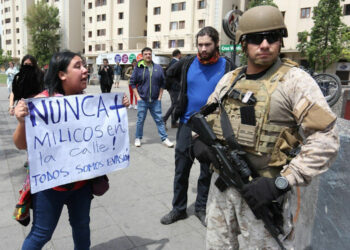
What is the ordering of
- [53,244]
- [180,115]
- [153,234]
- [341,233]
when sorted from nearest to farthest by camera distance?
[341,233] < [53,244] < [153,234] < [180,115]

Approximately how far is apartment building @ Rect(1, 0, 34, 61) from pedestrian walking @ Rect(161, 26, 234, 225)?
71.1m

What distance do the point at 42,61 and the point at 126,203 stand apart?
58.1 m

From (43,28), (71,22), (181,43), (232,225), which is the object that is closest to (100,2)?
(71,22)

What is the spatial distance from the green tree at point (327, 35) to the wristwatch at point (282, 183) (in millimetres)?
29543

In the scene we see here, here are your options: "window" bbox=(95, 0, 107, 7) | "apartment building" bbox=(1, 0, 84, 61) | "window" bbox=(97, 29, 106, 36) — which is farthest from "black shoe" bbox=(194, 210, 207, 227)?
"apartment building" bbox=(1, 0, 84, 61)

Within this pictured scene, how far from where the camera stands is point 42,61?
182ft

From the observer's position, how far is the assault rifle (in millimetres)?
1637

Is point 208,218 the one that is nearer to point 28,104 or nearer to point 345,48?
point 28,104

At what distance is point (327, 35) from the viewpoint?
90.5 ft

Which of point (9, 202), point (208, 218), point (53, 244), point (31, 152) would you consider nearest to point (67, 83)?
point (31, 152)

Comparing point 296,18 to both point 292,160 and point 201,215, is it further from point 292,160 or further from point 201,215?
point 292,160

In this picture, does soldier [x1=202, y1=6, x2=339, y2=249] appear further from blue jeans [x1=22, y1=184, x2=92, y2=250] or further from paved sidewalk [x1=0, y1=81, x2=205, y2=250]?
paved sidewalk [x1=0, y1=81, x2=205, y2=250]

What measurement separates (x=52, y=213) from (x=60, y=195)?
0.12m

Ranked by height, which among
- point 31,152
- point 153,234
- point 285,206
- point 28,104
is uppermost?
point 28,104
